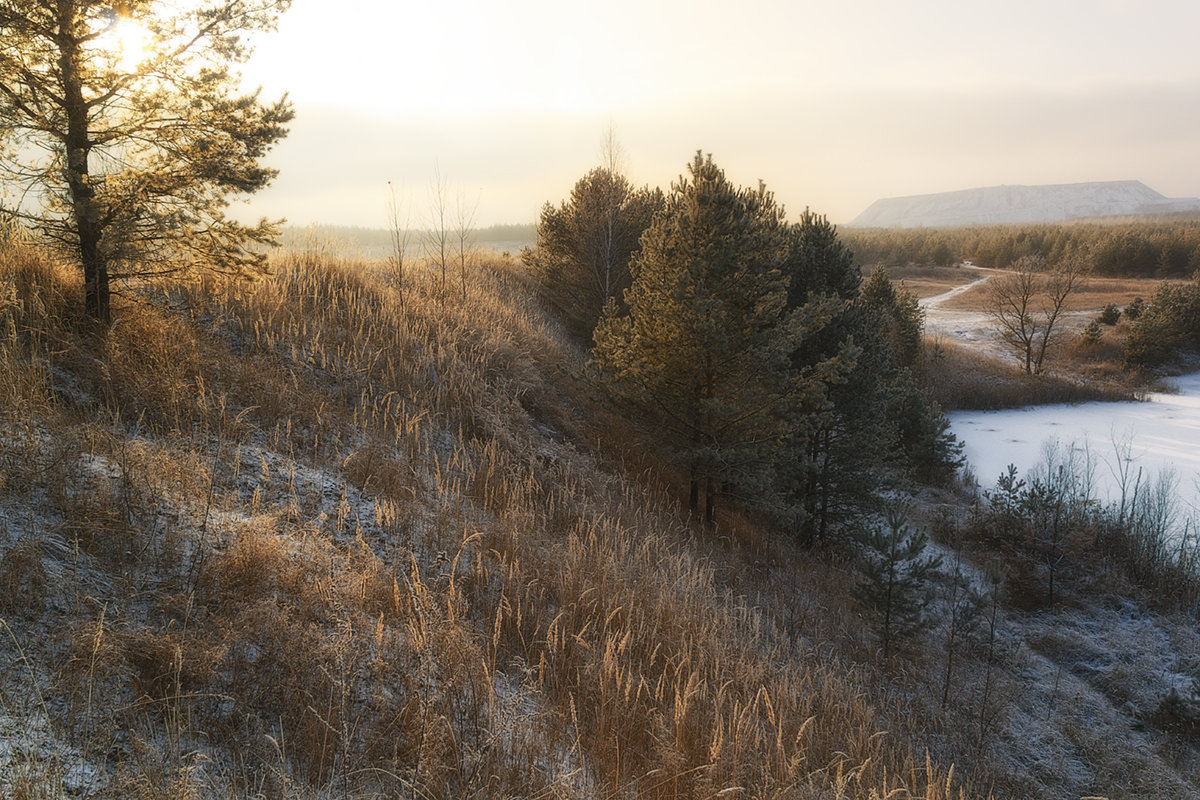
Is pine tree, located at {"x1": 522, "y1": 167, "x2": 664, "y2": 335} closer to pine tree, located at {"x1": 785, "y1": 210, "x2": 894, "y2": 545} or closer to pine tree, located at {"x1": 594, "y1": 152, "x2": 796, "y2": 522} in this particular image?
pine tree, located at {"x1": 785, "y1": 210, "x2": 894, "y2": 545}

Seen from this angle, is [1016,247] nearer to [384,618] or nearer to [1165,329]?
[1165,329]

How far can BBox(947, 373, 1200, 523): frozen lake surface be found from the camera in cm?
1809

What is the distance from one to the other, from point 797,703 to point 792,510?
15.2 feet

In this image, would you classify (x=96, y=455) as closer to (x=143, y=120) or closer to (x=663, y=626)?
(x=143, y=120)

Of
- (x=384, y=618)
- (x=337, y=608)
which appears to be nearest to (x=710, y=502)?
(x=384, y=618)

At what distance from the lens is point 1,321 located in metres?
4.80

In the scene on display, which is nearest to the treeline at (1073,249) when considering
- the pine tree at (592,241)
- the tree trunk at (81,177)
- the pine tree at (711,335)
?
the pine tree at (592,241)

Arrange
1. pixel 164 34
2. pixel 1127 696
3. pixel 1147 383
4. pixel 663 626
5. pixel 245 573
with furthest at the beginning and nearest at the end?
1. pixel 1147 383
2. pixel 1127 696
3. pixel 164 34
4. pixel 663 626
5. pixel 245 573

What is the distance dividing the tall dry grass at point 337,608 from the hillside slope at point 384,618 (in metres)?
0.02

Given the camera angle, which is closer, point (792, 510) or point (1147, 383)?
point (792, 510)

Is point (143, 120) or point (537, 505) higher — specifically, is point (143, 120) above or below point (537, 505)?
above

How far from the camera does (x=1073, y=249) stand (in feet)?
194

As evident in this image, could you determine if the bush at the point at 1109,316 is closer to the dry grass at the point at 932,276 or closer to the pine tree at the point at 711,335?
the dry grass at the point at 932,276

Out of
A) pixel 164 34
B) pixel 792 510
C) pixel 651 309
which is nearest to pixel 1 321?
pixel 164 34
